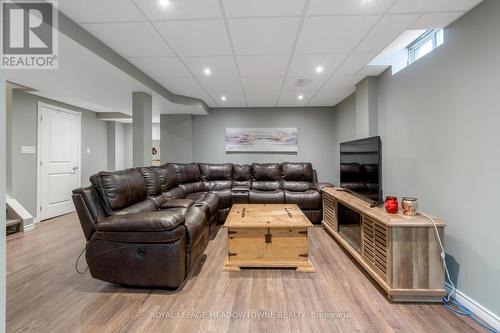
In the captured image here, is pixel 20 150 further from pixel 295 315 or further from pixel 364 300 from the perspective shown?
pixel 364 300

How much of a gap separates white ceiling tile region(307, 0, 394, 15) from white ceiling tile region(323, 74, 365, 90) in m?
1.44

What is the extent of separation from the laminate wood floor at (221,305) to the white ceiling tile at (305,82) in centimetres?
252

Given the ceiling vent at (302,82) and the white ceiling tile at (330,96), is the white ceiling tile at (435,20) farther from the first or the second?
the white ceiling tile at (330,96)

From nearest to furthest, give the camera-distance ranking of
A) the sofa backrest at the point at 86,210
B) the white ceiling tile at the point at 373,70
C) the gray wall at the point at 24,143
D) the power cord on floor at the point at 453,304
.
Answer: the power cord on floor at the point at 453,304 < the sofa backrest at the point at 86,210 < the white ceiling tile at the point at 373,70 < the gray wall at the point at 24,143

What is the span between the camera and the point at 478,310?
5.48 ft

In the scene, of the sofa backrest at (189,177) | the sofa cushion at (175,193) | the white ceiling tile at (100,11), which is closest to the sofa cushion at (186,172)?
the sofa backrest at (189,177)

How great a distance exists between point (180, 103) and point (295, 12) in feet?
9.49

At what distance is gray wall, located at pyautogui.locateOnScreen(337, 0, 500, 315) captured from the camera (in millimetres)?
1606

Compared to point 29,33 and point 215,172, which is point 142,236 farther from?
point 215,172

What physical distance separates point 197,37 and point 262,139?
3107mm

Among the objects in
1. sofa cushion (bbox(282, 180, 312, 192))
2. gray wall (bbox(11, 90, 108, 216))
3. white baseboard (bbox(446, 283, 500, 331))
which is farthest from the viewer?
sofa cushion (bbox(282, 180, 312, 192))

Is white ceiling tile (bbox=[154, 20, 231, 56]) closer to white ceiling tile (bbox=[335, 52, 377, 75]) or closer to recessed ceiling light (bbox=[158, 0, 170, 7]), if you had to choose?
recessed ceiling light (bbox=[158, 0, 170, 7])

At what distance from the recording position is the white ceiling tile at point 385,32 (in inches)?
75.0

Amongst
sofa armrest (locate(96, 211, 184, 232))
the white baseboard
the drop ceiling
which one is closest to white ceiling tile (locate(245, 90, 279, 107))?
the drop ceiling
